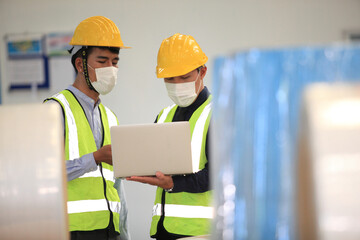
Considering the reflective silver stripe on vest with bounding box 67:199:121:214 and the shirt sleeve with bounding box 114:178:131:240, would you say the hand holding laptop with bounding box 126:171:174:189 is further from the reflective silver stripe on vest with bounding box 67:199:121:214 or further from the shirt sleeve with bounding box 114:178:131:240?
the shirt sleeve with bounding box 114:178:131:240

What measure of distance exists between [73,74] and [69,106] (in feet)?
5.11

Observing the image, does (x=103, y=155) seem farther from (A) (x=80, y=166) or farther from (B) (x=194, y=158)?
(B) (x=194, y=158)

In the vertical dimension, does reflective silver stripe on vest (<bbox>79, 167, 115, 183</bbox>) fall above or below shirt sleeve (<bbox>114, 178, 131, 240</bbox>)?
above

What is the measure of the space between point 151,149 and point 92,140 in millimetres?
449

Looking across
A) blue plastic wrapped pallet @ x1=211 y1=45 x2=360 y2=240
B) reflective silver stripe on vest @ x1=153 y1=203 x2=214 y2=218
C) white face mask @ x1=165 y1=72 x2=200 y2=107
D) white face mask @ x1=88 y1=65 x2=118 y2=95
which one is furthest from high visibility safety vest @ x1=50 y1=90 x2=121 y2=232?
blue plastic wrapped pallet @ x1=211 y1=45 x2=360 y2=240

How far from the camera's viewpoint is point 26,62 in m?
3.83

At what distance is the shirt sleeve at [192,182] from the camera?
6.88 ft

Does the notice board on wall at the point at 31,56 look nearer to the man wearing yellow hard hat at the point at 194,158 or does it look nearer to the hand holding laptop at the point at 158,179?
the man wearing yellow hard hat at the point at 194,158

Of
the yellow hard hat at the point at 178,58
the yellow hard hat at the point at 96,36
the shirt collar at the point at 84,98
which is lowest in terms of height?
the shirt collar at the point at 84,98

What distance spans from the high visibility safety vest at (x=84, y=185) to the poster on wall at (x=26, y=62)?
156cm

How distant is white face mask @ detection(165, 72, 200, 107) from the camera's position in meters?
2.29

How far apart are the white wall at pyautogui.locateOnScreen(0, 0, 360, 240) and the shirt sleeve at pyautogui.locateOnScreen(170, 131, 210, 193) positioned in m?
1.68

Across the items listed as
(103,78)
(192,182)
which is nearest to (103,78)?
(103,78)

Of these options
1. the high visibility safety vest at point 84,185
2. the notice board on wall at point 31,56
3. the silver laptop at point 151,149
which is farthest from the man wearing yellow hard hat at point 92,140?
the notice board on wall at point 31,56
